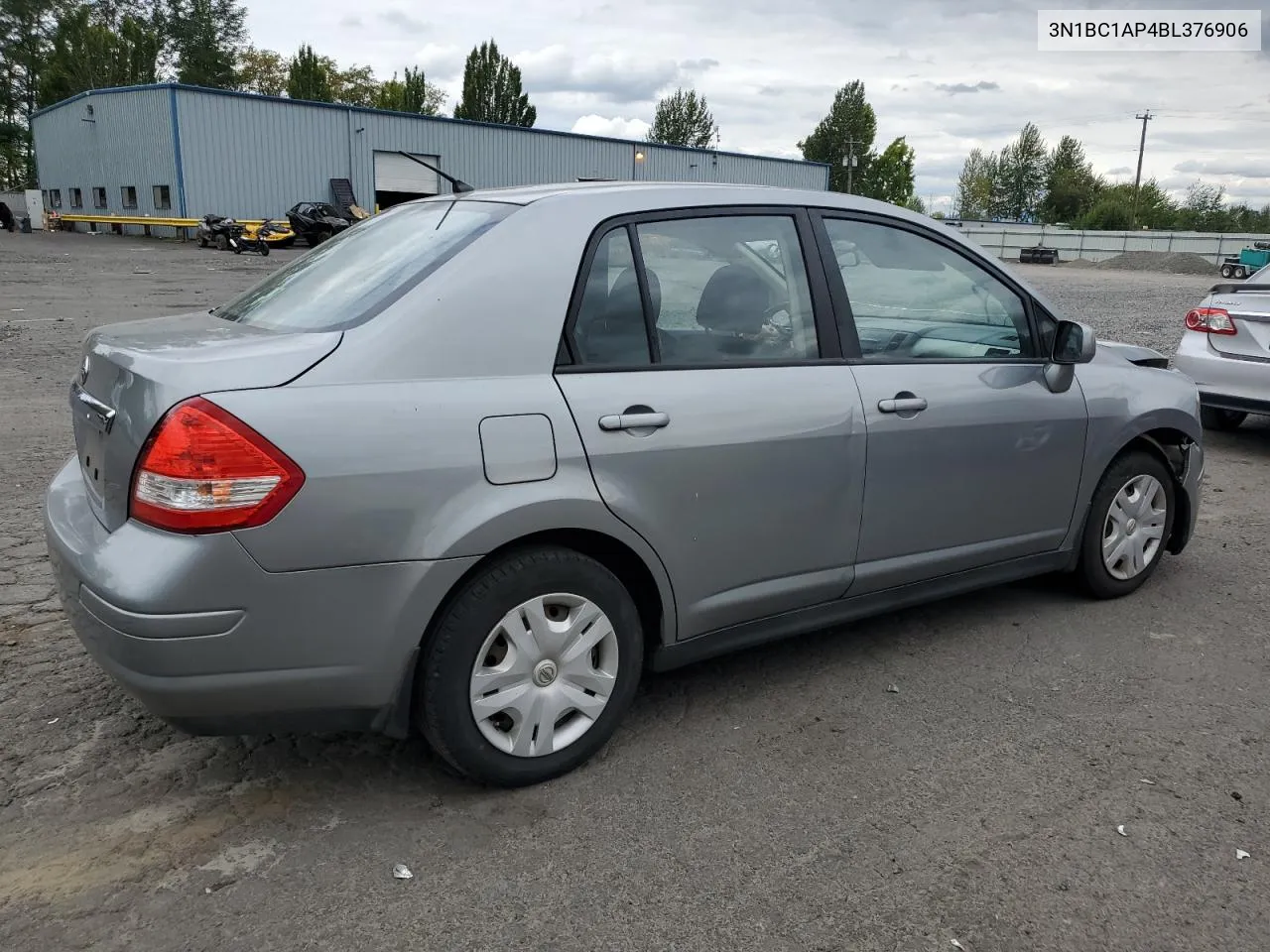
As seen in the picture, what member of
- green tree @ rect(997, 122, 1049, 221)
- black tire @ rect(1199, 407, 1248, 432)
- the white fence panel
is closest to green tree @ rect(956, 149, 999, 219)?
green tree @ rect(997, 122, 1049, 221)

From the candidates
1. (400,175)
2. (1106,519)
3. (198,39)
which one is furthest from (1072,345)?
(198,39)

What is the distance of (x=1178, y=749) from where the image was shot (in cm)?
319

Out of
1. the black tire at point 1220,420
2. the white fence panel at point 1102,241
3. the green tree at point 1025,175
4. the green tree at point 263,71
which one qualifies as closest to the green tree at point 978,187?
the green tree at point 1025,175

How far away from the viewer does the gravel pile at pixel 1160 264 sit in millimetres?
45906

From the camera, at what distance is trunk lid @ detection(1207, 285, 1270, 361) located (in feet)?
24.0

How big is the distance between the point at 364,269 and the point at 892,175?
333ft

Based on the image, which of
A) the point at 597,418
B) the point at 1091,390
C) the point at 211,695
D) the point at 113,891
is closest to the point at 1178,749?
the point at 1091,390

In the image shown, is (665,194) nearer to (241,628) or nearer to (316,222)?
(241,628)

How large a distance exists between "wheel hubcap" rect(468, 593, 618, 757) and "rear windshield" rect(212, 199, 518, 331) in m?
0.93

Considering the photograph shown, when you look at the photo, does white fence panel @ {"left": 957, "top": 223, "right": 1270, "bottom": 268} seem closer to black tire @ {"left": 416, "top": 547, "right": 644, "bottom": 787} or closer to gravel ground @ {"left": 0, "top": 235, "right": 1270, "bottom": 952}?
gravel ground @ {"left": 0, "top": 235, "right": 1270, "bottom": 952}

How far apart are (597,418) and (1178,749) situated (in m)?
2.09

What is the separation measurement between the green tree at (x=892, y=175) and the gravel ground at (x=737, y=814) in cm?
9585

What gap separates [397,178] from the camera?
4147 cm

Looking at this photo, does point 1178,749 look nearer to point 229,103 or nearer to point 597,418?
point 597,418
